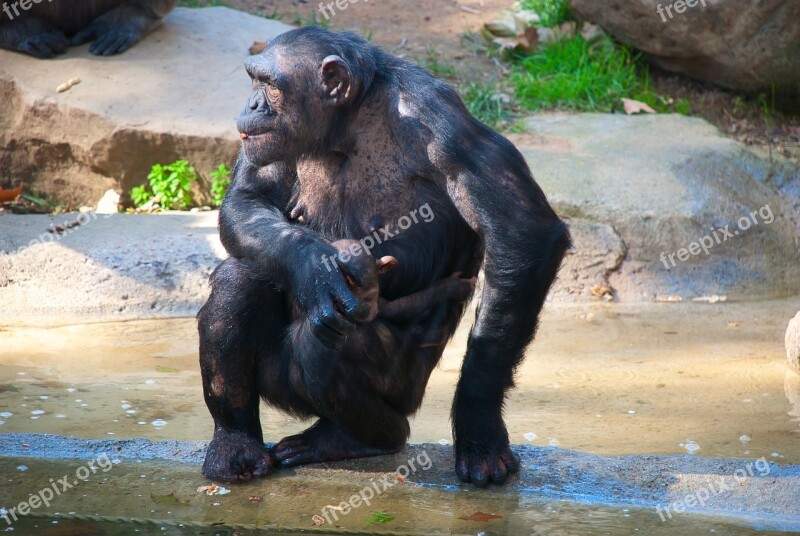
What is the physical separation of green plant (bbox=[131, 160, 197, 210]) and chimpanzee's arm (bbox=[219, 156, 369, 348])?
446cm

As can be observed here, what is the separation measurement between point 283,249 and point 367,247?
1.08ft

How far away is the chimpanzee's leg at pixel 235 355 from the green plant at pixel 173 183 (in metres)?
4.73

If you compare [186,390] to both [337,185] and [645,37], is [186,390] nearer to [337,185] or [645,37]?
[337,185]

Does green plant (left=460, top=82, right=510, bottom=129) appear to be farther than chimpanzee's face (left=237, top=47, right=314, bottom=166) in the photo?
Yes

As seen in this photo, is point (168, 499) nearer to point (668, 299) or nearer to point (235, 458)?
point (235, 458)

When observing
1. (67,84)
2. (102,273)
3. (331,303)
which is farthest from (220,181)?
(331,303)

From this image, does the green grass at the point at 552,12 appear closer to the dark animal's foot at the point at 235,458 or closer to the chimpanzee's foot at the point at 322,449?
the chimpanzee's foot at the point at 322,449

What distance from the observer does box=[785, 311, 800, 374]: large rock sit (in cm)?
600

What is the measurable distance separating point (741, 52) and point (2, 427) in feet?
24.5

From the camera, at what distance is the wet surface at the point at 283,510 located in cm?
375

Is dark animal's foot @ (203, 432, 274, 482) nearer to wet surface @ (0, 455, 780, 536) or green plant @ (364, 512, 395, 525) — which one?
wet surface @ (0, 455, 780, 536)

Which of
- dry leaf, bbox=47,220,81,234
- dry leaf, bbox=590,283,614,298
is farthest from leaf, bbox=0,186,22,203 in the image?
dry leaf, bbox=590,283,614,298

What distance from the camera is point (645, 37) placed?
10133 millimetres

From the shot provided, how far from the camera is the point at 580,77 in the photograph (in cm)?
1017
